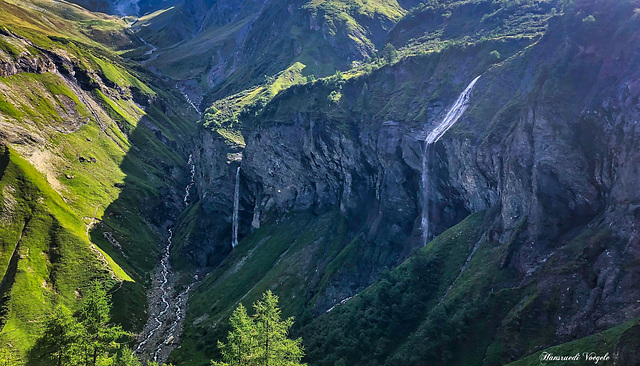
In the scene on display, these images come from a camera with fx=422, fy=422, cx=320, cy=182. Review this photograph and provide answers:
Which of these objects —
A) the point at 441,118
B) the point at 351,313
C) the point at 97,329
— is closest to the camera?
the point at 97,329

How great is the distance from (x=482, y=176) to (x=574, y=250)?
31981mm

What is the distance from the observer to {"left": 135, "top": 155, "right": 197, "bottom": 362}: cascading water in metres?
114

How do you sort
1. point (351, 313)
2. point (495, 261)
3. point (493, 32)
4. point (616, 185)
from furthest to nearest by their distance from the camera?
point (493, 32)
point (351, 313)
point (495, 261)
point (616, 185)

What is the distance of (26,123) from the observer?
184 m

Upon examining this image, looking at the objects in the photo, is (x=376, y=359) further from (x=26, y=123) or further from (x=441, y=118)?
(x=26, y=123)

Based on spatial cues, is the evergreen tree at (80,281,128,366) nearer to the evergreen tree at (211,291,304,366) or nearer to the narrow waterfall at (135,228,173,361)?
the evergreen tree at (211,291,304,366)

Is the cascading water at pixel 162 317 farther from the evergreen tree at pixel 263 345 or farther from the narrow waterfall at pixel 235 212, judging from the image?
the evergreen tree at pixel 263 345

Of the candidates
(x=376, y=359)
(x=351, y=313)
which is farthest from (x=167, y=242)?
(x=376, y=359)

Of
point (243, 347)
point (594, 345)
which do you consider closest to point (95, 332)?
point (243, 347)

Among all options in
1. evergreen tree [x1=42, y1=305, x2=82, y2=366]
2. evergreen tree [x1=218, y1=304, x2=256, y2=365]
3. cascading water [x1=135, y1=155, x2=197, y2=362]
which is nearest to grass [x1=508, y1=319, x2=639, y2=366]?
evergreen tree [x1=218, y1=304, x2=256, y2=365]

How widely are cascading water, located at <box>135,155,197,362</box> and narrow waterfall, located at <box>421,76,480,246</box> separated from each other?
75058mm

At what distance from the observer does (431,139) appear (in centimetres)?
10450

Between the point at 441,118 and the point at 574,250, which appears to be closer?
the point at 574,250

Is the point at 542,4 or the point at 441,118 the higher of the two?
the point at 542,4
